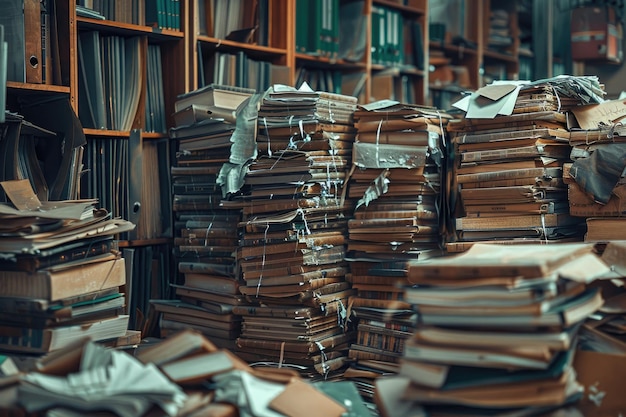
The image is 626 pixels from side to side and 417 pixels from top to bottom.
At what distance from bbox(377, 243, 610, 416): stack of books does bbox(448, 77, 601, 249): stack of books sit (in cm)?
107

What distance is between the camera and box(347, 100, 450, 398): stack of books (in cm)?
321

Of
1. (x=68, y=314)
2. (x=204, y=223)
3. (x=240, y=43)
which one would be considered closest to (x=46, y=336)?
(x=68, y=314)

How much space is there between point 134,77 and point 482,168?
5.09 ft

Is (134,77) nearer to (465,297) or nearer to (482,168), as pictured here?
(482,168)

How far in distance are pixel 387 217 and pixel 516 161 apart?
54 centimetres

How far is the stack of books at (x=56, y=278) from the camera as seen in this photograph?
2547 millimetres

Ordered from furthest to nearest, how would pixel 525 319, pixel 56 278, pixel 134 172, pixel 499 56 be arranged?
pixel 499 56 < pixel 134 172 < pixel 56 278 < pixel 525 319

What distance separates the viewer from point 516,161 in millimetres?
3172

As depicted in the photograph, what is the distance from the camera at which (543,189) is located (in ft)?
10.3

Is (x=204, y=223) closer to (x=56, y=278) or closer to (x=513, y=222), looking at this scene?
(x=56, y=278)

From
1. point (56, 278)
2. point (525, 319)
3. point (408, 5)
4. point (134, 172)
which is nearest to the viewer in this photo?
point (525, 319)

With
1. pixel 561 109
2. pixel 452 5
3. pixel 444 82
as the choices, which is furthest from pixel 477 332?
pixel 452 5

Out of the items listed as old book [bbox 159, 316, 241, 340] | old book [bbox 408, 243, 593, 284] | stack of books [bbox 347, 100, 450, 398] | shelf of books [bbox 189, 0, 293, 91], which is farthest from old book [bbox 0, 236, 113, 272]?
shelf of books [bbox 189, 0, 293, 91]

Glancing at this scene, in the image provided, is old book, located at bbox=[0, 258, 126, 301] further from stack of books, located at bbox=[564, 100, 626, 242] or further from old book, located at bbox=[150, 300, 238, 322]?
stack of books, located at bbox=[564, 100, 626, 242]
